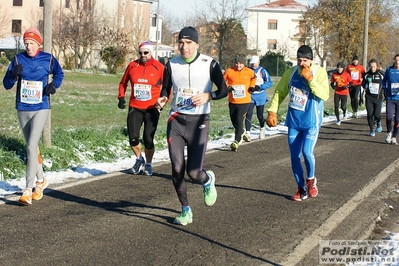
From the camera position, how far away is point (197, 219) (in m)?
7.69

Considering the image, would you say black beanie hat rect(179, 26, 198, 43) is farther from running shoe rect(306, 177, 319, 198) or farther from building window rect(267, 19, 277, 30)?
building window rect(267, 19, 277, 30)

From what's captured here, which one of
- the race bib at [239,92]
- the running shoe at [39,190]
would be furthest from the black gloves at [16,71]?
the race bib at [239,92]

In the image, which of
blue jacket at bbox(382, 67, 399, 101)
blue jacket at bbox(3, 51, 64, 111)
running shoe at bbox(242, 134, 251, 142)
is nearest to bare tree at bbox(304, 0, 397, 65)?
blue jacket at bbox(382, 67, 399, 101)

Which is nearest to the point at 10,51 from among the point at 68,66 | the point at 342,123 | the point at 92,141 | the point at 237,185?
the point at 68,66

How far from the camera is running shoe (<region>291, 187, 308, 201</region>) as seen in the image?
8.99 m

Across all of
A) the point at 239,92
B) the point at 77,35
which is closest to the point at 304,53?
the point at 239,92

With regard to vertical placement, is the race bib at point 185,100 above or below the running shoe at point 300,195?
above

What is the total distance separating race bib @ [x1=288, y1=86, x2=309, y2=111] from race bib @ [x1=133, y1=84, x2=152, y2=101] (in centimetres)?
253

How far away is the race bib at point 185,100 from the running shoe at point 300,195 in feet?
7.50

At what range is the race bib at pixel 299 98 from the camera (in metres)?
8.93

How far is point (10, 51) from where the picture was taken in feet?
187

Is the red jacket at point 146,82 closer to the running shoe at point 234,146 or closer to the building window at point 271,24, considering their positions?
the running shoe at point 234,146

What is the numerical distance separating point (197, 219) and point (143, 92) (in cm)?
346

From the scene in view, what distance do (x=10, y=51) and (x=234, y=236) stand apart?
174 ft
